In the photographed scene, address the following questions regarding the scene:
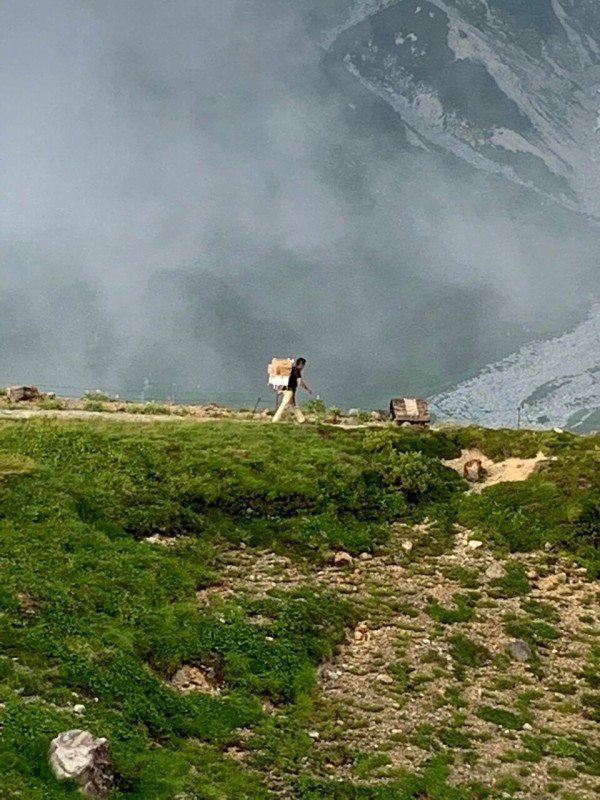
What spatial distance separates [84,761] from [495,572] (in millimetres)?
13265

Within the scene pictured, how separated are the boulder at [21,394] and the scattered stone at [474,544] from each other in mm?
21008

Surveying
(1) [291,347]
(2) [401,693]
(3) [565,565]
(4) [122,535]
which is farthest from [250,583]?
(1) [291,347]

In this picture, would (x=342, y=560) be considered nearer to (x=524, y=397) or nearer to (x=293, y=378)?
(x=293, y=378)

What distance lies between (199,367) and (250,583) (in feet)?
558

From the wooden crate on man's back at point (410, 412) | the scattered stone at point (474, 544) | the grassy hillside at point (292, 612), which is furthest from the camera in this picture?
the wooden crate on man's back at point (410, 412)

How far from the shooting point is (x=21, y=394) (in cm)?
3756

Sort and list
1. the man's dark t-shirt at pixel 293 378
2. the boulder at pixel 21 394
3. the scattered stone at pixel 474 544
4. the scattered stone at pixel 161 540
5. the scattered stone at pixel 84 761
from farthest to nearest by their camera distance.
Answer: the boulder at pixel 21 394
the man's dark t-shirt at pixel 293 378
the scattered stone at pixel 474 544
the scattered stone at pixel 161 540
the scattered stone at pixel 84 761

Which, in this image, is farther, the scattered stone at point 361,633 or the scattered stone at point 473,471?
the scattered stone at point 473,471

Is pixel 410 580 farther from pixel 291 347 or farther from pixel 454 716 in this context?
pixel 291 347

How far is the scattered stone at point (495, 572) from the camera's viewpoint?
21.7 metres

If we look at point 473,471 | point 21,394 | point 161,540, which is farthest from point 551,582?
point 21,394

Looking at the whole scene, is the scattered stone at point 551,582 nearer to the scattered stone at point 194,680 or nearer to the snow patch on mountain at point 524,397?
the scattered stone at point 194,680

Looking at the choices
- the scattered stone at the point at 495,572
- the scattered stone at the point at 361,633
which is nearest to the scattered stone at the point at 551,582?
the scattered stone at the point at 495,572

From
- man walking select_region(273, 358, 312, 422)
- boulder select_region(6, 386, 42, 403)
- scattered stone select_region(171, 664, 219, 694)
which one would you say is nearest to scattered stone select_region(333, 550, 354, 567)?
scattered stone select_region(171, 664, 219, 694)
